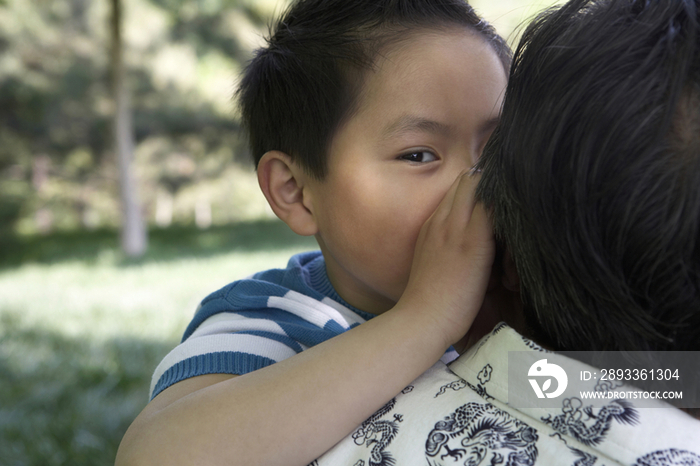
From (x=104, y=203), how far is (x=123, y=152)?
12.1 meters

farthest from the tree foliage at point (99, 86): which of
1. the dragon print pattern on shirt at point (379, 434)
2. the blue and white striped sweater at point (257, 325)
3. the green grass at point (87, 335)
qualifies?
the dragon print pattern on shirt at point (379, 434)

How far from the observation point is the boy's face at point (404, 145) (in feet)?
4.25

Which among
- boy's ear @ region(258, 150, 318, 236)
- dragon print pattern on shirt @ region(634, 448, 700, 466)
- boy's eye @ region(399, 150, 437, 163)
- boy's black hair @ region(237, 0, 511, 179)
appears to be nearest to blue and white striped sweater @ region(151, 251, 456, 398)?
boy's ear @ region(258, 150, 318, 236)

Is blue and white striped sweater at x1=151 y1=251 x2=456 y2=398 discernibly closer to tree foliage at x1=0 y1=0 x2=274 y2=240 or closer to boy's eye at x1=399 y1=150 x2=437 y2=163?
boy's eye at x1=399 y1=150 x2=437 y2=163

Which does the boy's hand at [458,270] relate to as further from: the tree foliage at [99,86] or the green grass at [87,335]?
the tree foliage at [99,86]

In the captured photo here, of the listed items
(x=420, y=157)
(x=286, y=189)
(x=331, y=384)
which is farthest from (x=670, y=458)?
(x=286, y=189)

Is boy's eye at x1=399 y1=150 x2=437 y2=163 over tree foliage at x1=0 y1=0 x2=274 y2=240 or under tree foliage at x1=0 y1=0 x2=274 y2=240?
under

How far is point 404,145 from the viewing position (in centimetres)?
130

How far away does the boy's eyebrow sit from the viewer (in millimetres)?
1293

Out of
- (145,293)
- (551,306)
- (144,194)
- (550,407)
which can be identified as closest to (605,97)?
(551,306)

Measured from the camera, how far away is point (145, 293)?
579cm

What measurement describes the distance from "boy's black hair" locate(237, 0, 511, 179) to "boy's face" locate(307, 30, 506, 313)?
A: 48 millimetres

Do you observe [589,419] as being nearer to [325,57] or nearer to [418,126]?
[418,126]

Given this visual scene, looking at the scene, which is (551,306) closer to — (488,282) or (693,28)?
(488,282)
